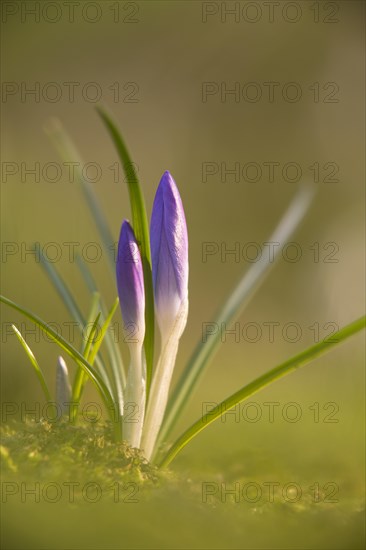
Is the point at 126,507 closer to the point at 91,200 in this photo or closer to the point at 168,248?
the point at 168,248

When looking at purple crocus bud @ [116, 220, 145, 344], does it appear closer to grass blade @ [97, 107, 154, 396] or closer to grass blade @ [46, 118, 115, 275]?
grass blade @ [97, 107, 154, 396]

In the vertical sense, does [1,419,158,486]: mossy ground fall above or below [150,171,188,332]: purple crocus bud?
below

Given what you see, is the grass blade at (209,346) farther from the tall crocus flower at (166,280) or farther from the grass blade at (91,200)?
the grass blade at (91,200)

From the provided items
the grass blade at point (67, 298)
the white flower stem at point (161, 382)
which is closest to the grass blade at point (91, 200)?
the grass blade at point (67, 298)

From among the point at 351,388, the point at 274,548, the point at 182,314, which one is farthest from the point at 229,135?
the point at 274,548

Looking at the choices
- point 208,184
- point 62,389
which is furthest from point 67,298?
point 208,184

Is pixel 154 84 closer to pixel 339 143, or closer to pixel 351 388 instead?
pixel 339 143

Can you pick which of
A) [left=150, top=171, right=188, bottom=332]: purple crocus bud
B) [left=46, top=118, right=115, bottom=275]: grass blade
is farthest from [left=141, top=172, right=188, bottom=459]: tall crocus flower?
[left=46, top=118, right=115, bottom=275]: grass blade
